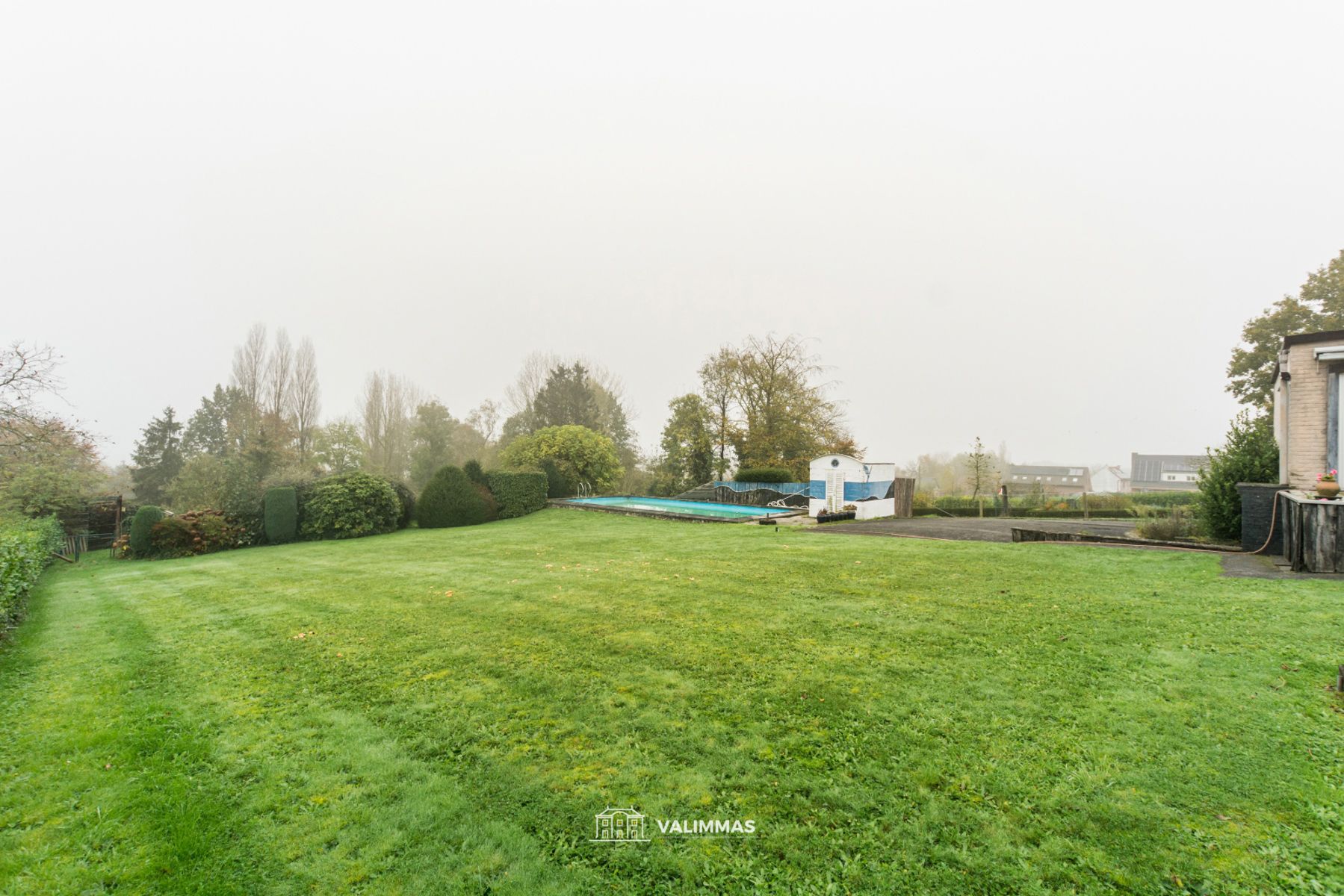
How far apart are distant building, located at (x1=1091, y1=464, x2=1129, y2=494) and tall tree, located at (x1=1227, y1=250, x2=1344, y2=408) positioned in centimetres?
4706

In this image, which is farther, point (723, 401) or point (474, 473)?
point (723, 401)

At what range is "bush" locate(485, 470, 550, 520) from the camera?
68.3ft

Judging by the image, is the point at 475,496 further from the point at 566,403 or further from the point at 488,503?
the point at 566,403

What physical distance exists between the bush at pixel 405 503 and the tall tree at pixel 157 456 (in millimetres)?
23824

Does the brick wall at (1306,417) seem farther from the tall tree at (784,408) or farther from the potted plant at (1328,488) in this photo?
the tall tree at (784,408)

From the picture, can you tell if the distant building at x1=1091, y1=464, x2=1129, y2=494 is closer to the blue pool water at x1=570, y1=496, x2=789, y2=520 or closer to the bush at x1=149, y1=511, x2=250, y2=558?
the blue pool water at x1=570, y1=496, x2=789, y2=520

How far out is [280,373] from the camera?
3161 centimetres

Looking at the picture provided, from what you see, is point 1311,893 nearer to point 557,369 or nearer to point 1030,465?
point 557,369

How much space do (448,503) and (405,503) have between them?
1.76 metres

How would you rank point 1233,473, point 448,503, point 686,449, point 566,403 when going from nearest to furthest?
point 1233,473 → point 448,503 → point 686,449 → point 566,403

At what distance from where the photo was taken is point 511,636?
4.95 metres

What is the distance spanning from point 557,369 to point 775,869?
125 feet

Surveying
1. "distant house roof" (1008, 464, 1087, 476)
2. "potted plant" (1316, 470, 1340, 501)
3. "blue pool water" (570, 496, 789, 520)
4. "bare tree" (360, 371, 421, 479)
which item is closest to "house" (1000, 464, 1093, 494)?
"distant house roof" (1008, 464, 1087, 476)

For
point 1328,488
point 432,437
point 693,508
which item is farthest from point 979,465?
point 432,437
